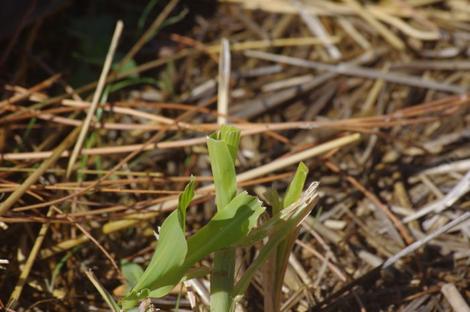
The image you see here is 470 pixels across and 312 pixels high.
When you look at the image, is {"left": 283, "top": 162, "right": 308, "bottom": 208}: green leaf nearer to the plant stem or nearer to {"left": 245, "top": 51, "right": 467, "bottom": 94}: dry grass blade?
the plant stem

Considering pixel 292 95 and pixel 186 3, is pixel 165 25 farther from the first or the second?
pixel 292 95

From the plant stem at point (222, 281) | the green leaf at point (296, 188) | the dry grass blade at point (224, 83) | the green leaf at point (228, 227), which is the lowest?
the plant stem at point (222, 281)

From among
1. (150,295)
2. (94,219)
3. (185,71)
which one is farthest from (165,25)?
(150,295)

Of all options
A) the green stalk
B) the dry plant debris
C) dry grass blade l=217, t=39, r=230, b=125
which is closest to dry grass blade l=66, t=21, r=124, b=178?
the dry plant debris

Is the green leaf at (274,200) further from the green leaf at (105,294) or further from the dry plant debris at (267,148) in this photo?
the green leaf at (105,294)

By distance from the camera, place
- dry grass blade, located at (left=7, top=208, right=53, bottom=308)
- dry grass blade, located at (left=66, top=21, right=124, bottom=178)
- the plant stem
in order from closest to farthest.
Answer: the plant stem < dry grass blade, located at (left=7, top=208, right=53, bottom=308) < dry grass blade, located at (left=66, top=21, right=124, bottom=178)

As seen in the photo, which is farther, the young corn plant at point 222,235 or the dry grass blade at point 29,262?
the dry grass blade at point 29,262

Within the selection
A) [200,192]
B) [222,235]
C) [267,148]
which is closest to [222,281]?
[222,235]

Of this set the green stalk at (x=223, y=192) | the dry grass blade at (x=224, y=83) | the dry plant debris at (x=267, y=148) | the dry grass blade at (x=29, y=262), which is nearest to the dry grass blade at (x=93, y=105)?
the dry plant debris at (x=267, y=148)
